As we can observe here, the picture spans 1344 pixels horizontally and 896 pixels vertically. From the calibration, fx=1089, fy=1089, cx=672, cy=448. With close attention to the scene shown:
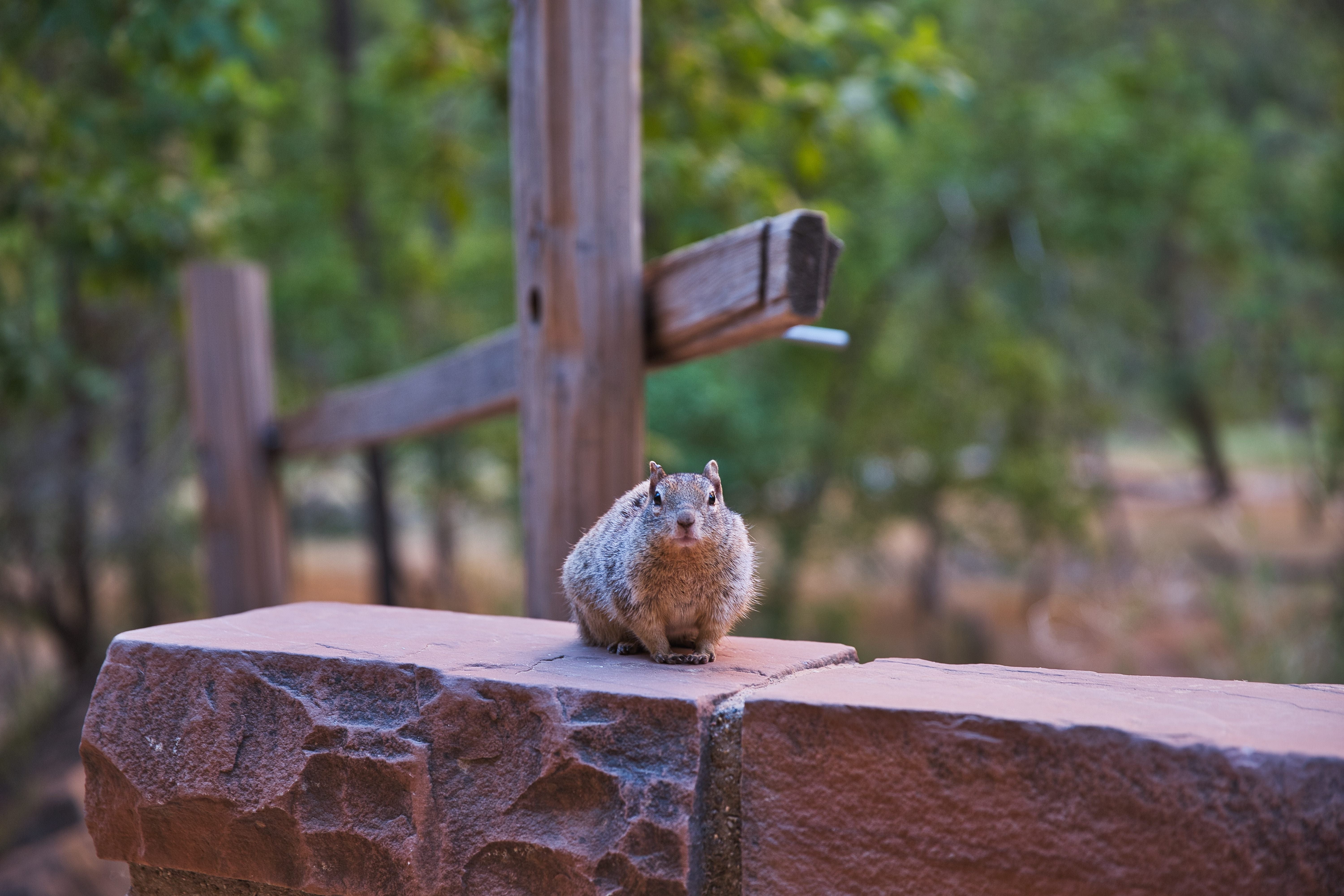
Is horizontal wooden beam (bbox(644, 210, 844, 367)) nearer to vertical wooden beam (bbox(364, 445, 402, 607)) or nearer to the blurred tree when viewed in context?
the blurred tree

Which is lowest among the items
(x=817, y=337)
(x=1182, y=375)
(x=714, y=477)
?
(x=714, y=477)

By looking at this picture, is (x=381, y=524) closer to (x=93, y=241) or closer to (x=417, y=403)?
(x=93, y=241)

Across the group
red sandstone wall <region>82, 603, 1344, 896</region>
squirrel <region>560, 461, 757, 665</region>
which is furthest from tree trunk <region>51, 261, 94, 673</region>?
squirrel <region>560, 461, 757, 665</region>

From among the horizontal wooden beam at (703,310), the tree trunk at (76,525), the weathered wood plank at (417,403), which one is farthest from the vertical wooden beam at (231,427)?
the tree trunk at (76,525)

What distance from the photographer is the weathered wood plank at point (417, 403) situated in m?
3.09

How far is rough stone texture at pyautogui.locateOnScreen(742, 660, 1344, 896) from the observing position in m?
1.36

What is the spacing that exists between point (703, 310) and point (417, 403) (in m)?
1.42

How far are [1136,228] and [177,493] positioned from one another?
26.9 ft

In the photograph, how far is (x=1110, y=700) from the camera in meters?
1.63

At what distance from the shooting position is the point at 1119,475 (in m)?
16.9

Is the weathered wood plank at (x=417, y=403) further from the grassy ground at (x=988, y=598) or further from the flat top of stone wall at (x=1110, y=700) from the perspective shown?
the grassy ground at (x=988, y=598)

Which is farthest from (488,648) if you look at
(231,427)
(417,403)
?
(231,427)

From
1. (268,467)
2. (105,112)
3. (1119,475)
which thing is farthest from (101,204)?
(1119,475)

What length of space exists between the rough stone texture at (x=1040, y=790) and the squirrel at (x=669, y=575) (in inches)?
14.9
